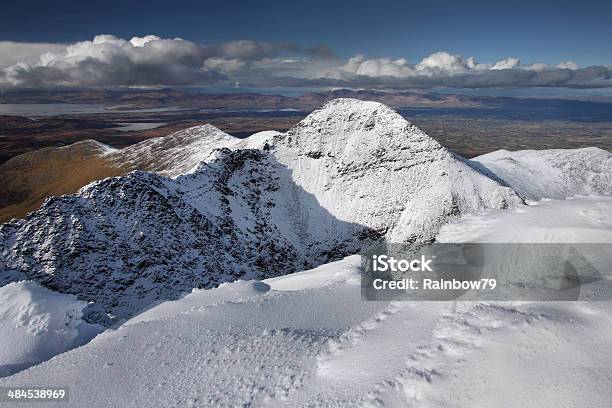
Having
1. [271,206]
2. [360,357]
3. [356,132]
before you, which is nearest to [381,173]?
[356,132]

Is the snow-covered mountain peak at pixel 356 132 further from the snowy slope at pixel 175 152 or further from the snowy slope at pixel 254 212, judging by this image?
the snowy slope at pixel 175 152

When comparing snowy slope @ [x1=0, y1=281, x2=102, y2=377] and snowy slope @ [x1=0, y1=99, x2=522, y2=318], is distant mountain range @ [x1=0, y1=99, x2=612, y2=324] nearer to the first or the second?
snowy slope @ [x1=0, y1=99, x2=522, y2=318]

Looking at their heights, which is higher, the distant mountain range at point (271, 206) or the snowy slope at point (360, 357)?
the snowy slope at point (360, 357)

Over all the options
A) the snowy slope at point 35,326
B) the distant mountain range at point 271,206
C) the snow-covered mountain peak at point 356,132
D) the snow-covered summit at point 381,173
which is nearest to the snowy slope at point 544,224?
the snowy slope at point 35,326

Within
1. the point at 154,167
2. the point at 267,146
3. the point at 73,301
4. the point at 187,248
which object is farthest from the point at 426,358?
the point at 154,167

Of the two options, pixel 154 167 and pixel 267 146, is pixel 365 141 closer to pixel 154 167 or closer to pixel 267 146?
pixel 267 146

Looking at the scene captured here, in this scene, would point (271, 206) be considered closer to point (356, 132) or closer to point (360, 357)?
point (356, 132)

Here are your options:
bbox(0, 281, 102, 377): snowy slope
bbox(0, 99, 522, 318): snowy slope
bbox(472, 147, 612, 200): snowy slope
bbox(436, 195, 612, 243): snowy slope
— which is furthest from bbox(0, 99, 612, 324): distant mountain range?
bbox(436, 195, 612, 243): snowy slope
